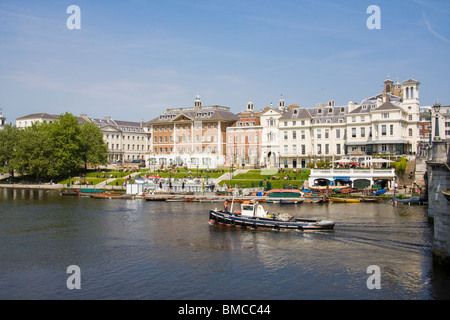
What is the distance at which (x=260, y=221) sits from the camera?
4638 centimetres

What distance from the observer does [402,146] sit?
88125 mm

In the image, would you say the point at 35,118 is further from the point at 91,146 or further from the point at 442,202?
the point at 442,202

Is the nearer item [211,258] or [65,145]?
[211,258]

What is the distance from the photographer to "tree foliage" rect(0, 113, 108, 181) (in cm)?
10662

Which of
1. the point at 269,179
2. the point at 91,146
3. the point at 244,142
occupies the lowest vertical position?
the point at 269,179

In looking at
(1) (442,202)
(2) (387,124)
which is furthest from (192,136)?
(1) (442,202)

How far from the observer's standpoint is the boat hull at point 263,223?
4434cm

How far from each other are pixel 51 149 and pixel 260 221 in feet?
250

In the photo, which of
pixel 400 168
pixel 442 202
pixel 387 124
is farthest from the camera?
pixel 387 124

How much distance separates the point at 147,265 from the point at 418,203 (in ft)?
144

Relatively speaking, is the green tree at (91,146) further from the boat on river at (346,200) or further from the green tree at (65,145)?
the boat on river at (346,200)

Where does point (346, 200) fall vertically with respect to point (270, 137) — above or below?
below

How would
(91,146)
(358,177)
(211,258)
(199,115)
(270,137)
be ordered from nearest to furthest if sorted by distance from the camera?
1. (211,258)
2. (358,177)
3. (270,137)
4. (91,146)
5. (199,115)
